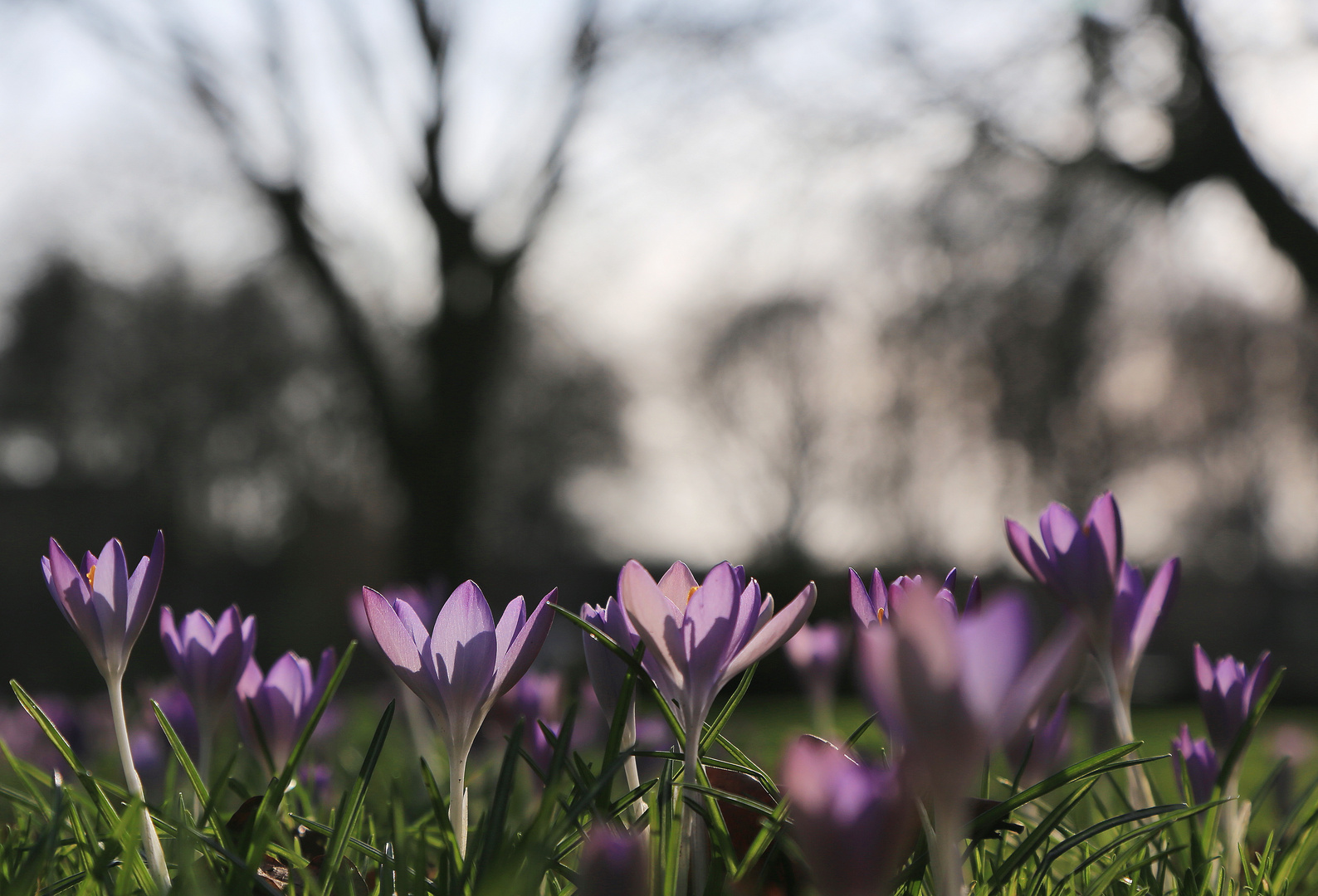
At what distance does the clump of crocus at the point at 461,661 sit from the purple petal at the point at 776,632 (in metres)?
0.16

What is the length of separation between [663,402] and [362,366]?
10.6m

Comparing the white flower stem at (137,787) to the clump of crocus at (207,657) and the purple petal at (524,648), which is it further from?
the purple petal at (524,648)

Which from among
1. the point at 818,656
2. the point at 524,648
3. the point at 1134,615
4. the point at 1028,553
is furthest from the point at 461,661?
the point at 818,656

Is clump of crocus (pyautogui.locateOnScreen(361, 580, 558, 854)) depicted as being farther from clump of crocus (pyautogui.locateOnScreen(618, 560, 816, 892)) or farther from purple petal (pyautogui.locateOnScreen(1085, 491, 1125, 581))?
purple petal (pyautogui.locateOnScreen(1085, 491, 1125, 581))

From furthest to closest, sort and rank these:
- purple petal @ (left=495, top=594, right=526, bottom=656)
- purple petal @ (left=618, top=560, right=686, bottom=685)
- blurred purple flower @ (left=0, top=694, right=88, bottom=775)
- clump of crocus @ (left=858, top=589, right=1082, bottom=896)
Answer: blurred purple flower @ (left=0, top=694, right=88, bottom=775)
purple petal @ (left=495, top=594, right=526, bottom=656)
purple petal @ (left=618, top=560, right=686, bottom=685)
clump of crocus @ (left=858, top=589, right=1082, bottom=896)

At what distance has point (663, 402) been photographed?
1991 centimetres

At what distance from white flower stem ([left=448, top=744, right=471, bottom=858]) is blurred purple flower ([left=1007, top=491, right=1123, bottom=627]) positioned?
20.3 inches

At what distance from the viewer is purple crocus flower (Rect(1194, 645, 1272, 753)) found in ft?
3.08

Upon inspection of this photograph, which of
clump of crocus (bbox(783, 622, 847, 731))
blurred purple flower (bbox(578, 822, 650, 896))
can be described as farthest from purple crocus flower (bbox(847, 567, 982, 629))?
clump of crocus (bbox(783, 622, 847, 731))

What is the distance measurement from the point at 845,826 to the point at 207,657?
2.55 ft

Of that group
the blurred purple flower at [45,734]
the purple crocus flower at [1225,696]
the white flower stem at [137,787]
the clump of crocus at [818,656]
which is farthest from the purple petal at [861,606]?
the blurred purple flower at [45,734]

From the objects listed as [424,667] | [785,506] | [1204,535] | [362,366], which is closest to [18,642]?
[362,366]

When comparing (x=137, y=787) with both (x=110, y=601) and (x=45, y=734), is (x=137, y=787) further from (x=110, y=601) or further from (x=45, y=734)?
(x=45, y=734)

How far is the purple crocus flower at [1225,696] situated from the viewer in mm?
939
